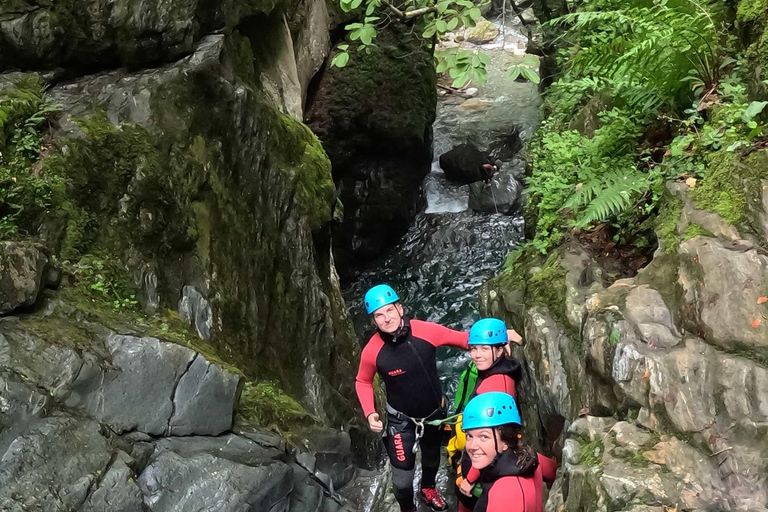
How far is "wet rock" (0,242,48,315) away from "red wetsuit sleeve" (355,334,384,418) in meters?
2.60

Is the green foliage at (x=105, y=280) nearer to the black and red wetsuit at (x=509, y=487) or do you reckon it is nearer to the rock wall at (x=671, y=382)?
the black and red wetsuit at (x=509, y=487)

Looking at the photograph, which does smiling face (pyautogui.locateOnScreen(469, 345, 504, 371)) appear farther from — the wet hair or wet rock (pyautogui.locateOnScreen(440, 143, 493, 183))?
wet rock (pyautogui.locateOnScreen(440, 143, 493, 183))

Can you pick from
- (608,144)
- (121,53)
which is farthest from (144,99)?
(608,144)

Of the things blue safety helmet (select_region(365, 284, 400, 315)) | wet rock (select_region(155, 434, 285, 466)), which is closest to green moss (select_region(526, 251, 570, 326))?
blue safety helmet (select_region(365, 284, 400, 315))

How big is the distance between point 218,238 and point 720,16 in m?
5.13

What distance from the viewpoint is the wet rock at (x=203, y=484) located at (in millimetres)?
4230

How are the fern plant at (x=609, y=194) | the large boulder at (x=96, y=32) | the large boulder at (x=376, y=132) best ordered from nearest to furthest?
the fern plant at (x=609, y=194) → the large boulder at (x=96, y=32) → the large boulder at (x=376, y=132)

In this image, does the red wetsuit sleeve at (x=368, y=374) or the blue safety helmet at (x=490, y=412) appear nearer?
the blue safety helmet at (x=490, y=412)

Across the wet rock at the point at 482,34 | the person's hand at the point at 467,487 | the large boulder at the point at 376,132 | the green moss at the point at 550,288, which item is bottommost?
the wet rock at the point at 482,34

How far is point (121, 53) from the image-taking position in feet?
18.5

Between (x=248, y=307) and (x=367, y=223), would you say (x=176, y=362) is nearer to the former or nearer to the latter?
(x=248, y=307)

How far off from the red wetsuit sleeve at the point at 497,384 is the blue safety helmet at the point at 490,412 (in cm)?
53

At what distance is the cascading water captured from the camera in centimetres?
1188

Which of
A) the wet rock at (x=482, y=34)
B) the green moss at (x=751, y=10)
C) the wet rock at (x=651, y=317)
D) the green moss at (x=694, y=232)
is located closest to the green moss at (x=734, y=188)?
the green moss at (x=694, y=232)
